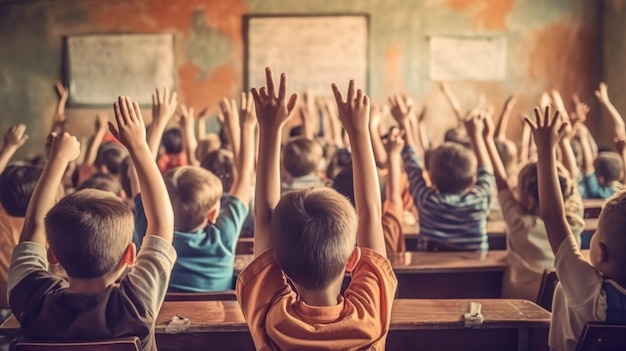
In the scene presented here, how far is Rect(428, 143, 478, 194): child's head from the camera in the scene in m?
3.19

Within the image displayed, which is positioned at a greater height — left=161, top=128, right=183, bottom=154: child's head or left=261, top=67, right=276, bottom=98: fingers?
left=261, top=67, right=276, bottom=98: fingers

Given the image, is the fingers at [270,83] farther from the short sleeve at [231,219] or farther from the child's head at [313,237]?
the short sleeve at [231,219]

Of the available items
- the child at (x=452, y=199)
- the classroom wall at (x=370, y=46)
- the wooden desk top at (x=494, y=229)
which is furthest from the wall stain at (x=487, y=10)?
the child at (x=452, y=199)

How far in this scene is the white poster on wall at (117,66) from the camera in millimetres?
8008

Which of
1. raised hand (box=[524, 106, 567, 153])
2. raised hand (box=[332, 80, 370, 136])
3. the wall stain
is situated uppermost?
the wall stain

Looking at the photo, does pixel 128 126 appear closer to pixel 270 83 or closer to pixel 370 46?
pixel 270 83

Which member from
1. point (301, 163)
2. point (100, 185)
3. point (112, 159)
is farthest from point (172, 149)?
point (100, 185)

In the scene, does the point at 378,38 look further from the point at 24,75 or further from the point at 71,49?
the point at 24,75

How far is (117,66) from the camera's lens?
26.5 feet

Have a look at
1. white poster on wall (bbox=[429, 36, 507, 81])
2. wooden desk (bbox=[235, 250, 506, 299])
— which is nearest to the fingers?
wooden desk (bbox=[235, 250, 506, 299])

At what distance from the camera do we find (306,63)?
809 cm

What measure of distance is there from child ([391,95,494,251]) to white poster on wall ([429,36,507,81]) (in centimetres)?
490

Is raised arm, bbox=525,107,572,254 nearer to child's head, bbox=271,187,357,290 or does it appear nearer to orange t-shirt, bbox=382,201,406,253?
child's head, bbox=271,187,357,290

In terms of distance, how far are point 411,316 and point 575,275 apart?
1.45 feet
